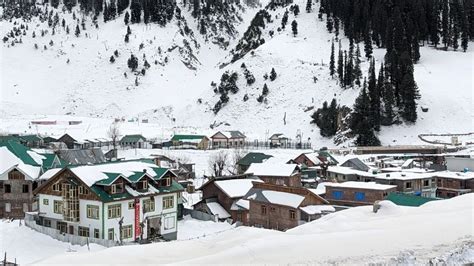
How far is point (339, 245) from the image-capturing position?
2033 centimetres

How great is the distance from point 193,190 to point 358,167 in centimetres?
1788

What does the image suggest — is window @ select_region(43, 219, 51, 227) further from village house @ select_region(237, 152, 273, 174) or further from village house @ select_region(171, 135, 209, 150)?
village house @ select_region(171, 135, 209, 150)

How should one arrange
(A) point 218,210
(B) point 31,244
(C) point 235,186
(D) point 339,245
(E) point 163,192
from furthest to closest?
(C) point 235,186 < (A) point 218,210 < (E) point 163,192 < (B) point 31,244 < (D) point 339,245

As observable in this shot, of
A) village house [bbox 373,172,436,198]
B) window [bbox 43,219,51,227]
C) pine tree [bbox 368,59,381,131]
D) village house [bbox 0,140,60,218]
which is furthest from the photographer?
pine tree [bbox 368,59,381,131]

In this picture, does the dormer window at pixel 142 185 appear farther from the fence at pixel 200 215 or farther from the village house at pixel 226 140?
the village house at pixel 226 140

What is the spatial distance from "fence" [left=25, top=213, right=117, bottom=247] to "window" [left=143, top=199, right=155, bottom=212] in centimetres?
492

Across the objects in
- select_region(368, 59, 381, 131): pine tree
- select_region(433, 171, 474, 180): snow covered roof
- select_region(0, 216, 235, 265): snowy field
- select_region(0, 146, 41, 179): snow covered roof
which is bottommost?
select_region(0, 216, 235, 265): snowy field

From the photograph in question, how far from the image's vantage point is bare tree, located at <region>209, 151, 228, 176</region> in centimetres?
6625

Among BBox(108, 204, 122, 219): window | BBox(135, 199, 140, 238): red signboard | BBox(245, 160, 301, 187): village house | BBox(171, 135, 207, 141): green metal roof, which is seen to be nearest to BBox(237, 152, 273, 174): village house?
BBox(245, 160, 301, 187): village house

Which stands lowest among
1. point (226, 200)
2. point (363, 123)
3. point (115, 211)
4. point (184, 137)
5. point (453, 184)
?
point (226, 200)

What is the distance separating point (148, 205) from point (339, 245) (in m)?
21.6

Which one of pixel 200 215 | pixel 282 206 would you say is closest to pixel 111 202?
pixel 200 215

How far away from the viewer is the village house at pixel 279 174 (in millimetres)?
54156

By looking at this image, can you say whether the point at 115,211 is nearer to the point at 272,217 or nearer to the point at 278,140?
the point at 272,217
